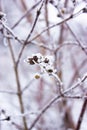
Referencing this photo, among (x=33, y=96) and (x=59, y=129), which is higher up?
(x=33, y=96)

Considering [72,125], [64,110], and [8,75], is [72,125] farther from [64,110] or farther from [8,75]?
[8,75]

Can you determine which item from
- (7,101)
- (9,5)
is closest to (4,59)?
(7,101)

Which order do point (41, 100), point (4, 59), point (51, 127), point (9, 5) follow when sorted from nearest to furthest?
point (51, 127), point (9, 5), point (41, 100), point (4, 59)

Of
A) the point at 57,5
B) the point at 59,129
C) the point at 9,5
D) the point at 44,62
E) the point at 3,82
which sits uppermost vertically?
the point at 9,5

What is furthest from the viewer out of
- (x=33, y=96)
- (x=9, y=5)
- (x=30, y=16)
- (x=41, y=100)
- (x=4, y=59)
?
(x=4, y=59)

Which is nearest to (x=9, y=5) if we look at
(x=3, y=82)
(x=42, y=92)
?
(x=42, y=92)

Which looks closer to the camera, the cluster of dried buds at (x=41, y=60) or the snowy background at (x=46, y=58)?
the cluster of dried buds at (x=41, y=60)

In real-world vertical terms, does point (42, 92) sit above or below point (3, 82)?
below

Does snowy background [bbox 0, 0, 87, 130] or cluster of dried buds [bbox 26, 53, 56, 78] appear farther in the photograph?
snowy background [bbox 0, 0, 87, 130]

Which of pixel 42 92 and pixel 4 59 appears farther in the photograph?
pixel 4 59
